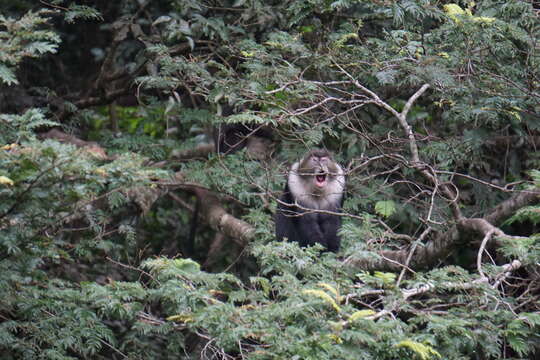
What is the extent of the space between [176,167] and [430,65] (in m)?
2.87

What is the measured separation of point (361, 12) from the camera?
5.72 meters

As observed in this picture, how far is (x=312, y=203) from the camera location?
593cm

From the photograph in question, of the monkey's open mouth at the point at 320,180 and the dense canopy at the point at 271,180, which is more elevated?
the dense canopy at the point at 271,180

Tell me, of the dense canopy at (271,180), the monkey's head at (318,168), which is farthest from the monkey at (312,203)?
the dense canopy at (271,180)

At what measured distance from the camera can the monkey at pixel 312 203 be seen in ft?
18.3

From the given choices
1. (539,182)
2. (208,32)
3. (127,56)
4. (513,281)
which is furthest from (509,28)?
(127,56)

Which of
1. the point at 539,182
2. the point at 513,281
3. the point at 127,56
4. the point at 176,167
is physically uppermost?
the point at 539,182

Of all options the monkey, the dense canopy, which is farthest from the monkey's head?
the dense canopy

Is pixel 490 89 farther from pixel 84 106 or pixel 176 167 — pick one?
pixel 84 106

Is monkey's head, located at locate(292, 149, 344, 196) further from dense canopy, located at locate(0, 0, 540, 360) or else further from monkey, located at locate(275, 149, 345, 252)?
dense canopy, located at locate(0, 0, 540, 360)

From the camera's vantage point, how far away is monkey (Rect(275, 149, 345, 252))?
5582mm

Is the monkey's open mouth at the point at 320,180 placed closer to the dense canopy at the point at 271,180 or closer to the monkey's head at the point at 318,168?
the monkey's head at the point at 318,168

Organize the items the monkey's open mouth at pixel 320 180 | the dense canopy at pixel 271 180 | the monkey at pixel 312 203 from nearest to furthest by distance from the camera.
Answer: the dense canopy at pixel 271 180, the monkey at pixel 312 203, the monkey's open mouth at pixel 320 180

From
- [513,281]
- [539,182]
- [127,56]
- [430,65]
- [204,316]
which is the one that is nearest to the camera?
[204,316]
